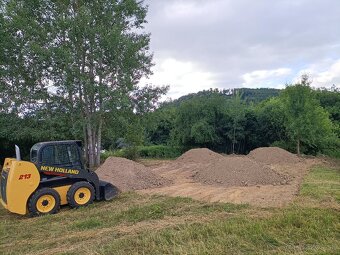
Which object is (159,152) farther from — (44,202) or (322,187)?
(44,202)

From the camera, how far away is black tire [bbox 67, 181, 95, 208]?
8.27 meters

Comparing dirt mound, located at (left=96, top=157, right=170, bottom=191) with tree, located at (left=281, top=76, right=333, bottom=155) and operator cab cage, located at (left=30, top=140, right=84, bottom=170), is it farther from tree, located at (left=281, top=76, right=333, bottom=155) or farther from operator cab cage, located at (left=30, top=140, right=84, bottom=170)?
tree, located at (left=281, top=76, right=333, bottom=155)

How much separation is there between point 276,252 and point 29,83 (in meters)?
15.1

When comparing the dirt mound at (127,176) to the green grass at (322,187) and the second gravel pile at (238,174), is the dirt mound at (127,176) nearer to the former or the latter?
the second gravel pile at (238,174)

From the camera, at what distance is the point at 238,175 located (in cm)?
1170

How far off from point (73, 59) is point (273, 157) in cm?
1171

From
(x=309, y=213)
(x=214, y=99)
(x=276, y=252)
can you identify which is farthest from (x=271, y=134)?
(x=276, y=252)

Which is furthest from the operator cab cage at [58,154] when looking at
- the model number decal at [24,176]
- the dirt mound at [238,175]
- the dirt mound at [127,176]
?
the dirt mound at [238,175]

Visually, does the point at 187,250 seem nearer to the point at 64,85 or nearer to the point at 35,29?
the point at 64,85

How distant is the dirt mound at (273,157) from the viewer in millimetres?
18003

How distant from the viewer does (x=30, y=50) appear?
603 inches

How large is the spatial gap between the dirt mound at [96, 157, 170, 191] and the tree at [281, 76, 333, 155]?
11.2 metres

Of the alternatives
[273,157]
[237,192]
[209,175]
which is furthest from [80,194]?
[273,157]

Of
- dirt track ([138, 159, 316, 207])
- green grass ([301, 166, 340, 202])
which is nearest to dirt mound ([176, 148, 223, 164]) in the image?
dirt track ([138, 159, 316, 207])
